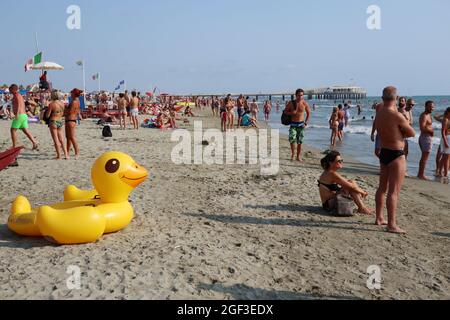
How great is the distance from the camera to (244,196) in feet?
20.2

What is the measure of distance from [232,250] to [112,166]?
1518 millimetres

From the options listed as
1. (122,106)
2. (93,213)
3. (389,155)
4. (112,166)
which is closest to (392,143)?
(389,155)

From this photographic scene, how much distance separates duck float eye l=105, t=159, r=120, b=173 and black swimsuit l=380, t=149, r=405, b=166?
9.75 feet

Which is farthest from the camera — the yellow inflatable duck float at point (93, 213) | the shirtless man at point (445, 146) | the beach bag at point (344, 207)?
the shirtless man at point (445, 146)

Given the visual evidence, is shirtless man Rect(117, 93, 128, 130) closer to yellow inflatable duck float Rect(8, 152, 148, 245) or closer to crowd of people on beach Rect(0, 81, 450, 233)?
crowd of people on beach Rect(0, 81, 450, 233)

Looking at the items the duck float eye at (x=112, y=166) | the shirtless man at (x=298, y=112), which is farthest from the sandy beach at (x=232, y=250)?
the shirtless man at (x=298, y=112)

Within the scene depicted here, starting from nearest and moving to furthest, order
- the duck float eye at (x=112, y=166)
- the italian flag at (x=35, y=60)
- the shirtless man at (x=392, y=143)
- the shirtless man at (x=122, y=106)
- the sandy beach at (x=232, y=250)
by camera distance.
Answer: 1. the sandy beach at (x=232, y=250)
2. the duck float eye at (x=112, y=166)
3. the shirtless man at (x=392, y=143)
4. the shirtless man at (x=122, y=106)
5. the italian flag at (x=35, y=60)

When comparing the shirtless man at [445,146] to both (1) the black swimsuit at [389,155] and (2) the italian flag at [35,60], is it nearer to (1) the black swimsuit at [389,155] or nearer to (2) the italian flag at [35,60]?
(1) the black swimsuit at [389,155]

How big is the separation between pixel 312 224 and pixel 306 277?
1513 mm

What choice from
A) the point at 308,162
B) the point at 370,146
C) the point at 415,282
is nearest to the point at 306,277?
the point at 415,282

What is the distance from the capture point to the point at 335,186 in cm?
529

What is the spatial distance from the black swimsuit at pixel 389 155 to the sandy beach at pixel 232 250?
32.8 inches

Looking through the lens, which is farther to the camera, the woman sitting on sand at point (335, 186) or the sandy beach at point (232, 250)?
the woman sitting on sand at point (335, 186)

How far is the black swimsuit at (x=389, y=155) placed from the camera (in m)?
4.46
